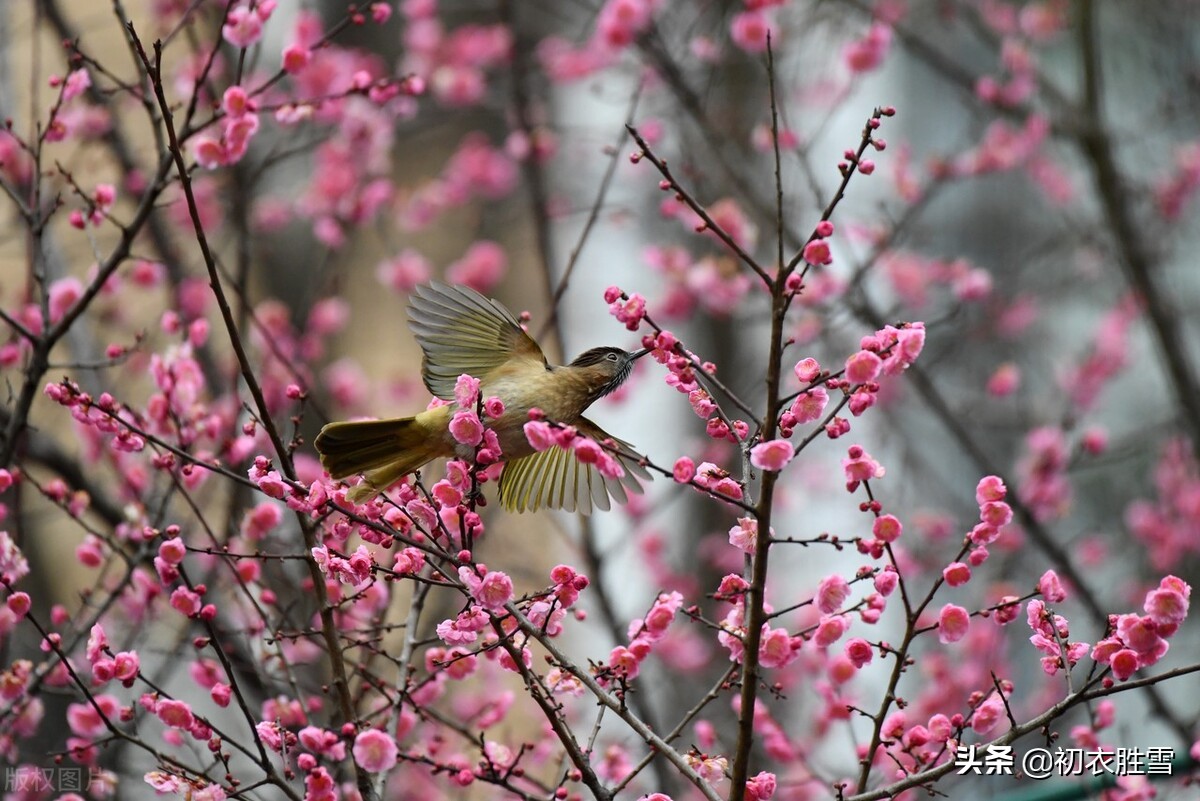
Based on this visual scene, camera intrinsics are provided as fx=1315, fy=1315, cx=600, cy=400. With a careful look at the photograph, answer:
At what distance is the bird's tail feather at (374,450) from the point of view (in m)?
2.29


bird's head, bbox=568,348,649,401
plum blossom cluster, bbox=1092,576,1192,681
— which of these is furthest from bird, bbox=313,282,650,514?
plum blossom cluster, bbox=1092,576,1192,681

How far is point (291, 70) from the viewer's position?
3.01 meters

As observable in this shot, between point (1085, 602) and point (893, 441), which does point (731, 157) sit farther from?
point (1085, 602)

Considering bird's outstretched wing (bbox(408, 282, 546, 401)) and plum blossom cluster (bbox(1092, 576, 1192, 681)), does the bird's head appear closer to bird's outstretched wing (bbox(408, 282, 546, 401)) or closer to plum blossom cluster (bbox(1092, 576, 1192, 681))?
bird's outstretched wing (bbox(408, 282, 546, 401))

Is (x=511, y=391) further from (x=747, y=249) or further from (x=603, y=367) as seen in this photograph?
(x=747, y=249)

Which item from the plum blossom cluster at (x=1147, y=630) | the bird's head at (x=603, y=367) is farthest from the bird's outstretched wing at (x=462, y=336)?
the plum blossom cluster at (x=1147, y=630)

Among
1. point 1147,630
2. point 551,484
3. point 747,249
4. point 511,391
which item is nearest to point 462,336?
point 511,391

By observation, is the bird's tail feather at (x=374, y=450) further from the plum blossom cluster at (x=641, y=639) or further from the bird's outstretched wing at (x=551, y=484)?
the plum blossom cluster at (x=641, y=639)

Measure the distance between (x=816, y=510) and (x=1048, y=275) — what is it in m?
1.91

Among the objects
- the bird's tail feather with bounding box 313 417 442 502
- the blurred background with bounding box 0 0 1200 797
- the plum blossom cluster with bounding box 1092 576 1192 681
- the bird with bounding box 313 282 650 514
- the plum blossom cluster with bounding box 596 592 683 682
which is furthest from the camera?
the blurred background with bounding box 0 0 1200 797

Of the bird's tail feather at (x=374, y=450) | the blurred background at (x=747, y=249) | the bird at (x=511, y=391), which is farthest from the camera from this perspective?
the blurred background at (x=747, y=249)

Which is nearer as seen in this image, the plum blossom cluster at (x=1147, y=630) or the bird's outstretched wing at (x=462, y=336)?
the plum blossom cluster at (x=1147, y=630)

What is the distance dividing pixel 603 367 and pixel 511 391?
0.21 m

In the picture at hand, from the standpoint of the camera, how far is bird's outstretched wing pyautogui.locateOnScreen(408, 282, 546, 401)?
104 inches
